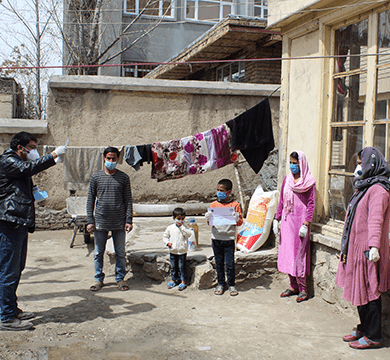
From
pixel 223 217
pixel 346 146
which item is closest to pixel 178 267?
pixel 223 217

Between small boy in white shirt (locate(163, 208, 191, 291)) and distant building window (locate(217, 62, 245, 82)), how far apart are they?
7.94m

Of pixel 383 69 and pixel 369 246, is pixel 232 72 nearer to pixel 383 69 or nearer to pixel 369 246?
pixel 383 69

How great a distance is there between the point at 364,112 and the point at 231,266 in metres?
2.34

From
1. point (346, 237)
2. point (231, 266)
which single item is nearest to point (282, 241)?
point (231, 266)

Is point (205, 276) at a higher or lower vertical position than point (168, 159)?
lower

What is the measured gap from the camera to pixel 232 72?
13078 millimetres

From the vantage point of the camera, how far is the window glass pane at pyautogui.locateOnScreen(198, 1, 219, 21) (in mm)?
18750

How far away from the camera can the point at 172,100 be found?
914 centimetres

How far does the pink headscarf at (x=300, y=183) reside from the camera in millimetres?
4809

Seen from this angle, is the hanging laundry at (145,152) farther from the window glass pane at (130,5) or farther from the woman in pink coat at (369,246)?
the window glass pane at (130,5)

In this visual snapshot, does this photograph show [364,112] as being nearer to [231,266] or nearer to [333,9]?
[333,9]

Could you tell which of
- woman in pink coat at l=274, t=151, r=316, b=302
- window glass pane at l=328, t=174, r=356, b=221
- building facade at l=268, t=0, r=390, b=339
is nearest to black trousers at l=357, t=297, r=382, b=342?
building facade at l=268, t=0, r=390, b=339

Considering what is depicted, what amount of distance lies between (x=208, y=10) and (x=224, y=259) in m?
16.2

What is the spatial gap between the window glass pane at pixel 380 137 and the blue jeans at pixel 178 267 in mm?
2642
